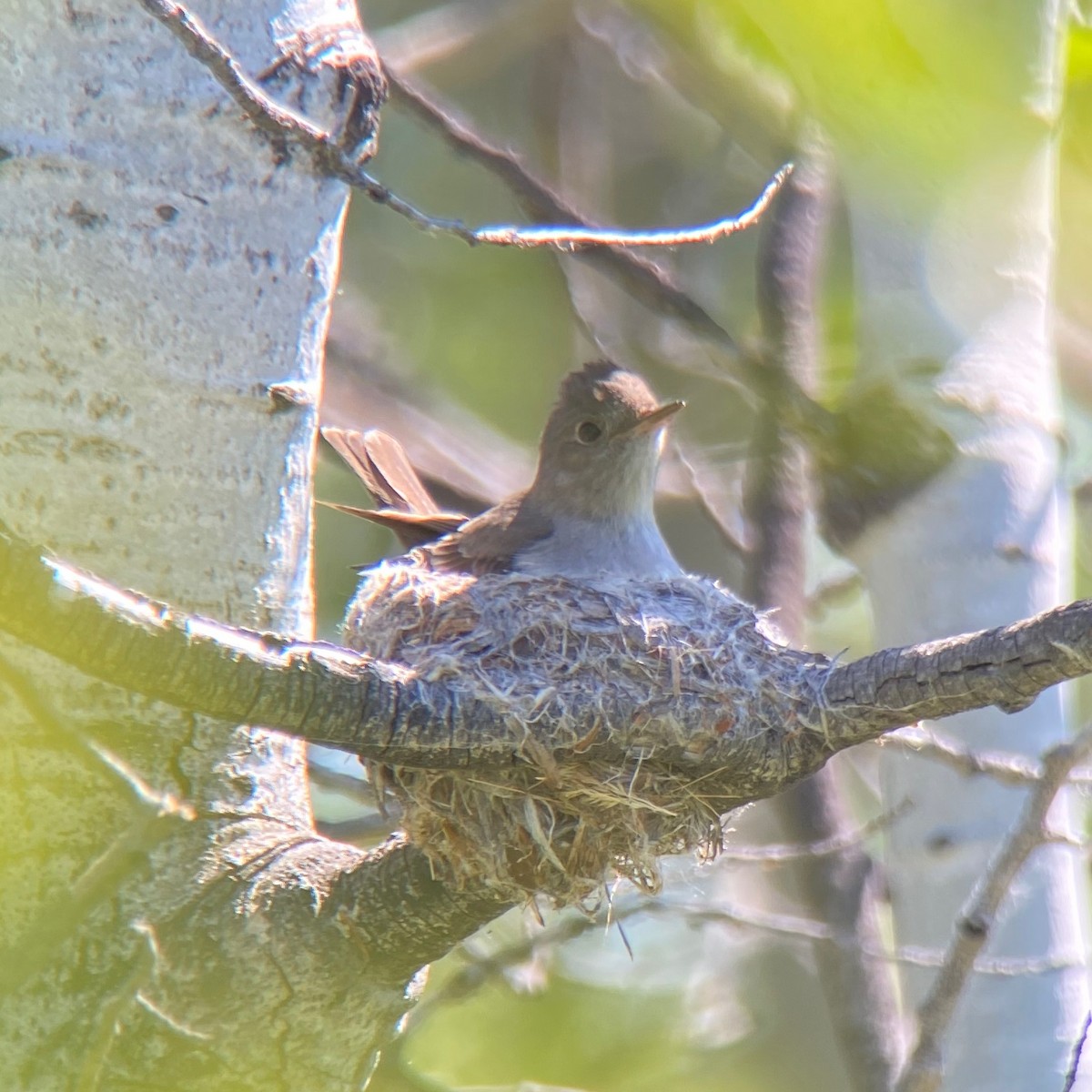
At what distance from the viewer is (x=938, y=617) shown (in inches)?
161

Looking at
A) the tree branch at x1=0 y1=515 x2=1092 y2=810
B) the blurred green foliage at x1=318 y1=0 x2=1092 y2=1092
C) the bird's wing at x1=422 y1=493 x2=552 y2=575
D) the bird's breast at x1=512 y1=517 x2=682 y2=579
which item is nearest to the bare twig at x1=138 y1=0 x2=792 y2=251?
the blurred green foliage at x1=318 y1=0 x2=1092 y2=1092

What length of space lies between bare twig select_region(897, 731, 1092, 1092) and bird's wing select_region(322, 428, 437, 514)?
2449mm

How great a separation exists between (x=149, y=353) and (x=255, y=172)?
0.47 metres

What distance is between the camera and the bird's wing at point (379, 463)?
4.40 meters

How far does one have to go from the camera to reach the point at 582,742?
9.20 ft

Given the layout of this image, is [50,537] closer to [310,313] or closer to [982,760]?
[310,313]

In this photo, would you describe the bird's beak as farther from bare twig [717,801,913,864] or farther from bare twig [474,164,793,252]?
bare twig [717,801,913,864]

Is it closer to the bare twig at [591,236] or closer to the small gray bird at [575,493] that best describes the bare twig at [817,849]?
the small gray bird at [575,493]

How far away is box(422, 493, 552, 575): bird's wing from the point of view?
4035 mm

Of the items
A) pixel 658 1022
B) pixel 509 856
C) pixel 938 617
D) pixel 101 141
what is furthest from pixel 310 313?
pixel 658 1022

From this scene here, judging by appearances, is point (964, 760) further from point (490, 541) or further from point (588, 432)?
point (588, 432)

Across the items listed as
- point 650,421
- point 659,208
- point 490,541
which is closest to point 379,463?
point 490,541

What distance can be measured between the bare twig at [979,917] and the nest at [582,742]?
496 millimetres

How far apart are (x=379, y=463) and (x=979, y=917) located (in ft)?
8.36
